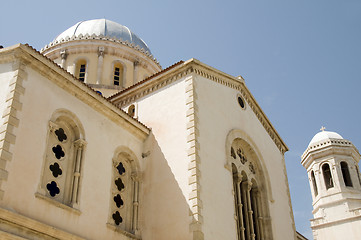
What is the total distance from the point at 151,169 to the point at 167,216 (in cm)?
204

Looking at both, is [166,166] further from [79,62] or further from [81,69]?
[79,62]

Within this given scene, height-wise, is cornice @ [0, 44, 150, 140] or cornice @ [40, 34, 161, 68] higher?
cornice @ [40, 34, 161, 68]

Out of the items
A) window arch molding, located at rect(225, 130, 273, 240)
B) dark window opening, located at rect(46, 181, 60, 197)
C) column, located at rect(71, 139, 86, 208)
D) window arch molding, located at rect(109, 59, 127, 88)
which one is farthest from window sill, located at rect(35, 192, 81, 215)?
window arch molding, located at rect(109, 59, 127, 88)

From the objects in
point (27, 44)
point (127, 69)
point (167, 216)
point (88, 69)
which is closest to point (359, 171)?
point (127, 69)

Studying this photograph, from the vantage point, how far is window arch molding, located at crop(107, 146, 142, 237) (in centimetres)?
1461

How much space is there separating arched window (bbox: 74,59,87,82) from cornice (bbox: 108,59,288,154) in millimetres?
7242

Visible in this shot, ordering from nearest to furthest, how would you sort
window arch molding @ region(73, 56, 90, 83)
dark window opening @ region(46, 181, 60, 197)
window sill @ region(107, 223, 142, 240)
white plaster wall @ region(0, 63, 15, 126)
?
white plaster wall @ region(0, 63, 15, 126)
dark window opening @ region(46, 181, 60, 197)
window sill @ region(107, 223, 142, 240)
window arch molding @ region(73, 56, 90, 83)

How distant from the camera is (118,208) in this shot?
1480 cm

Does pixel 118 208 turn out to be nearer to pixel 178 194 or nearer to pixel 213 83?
pixel 178 194

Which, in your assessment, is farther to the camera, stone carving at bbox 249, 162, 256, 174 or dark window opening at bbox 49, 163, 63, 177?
stone carving at bbox 249, 162, 256, 174

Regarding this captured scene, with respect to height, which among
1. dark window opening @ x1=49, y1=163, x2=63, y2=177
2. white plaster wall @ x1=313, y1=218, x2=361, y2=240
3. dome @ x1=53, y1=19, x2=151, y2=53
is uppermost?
dome @ x1=53, y1=19, x2=151, y2=53

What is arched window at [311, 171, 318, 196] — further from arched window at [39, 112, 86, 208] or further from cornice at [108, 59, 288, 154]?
arched window at [39, 112, 86, 208]

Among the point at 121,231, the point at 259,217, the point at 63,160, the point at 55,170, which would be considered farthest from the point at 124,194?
the point at 259,217

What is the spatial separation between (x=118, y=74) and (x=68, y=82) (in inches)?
494
